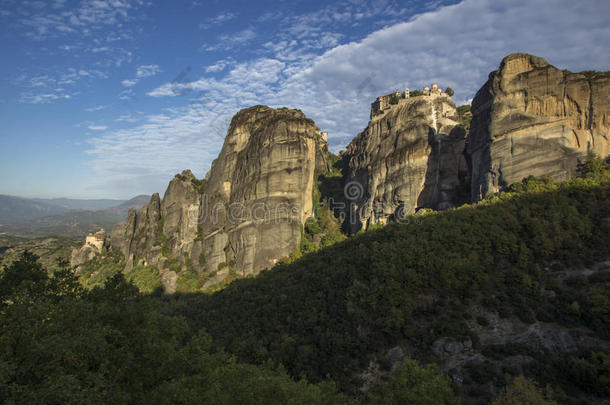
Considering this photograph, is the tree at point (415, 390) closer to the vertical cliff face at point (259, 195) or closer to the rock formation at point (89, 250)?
the vertical cliff face at point (259, 195)

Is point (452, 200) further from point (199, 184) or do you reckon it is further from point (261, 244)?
point (199, 184)

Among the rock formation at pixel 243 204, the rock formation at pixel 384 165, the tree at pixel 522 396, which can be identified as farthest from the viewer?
the rock formation at pixel 243 204

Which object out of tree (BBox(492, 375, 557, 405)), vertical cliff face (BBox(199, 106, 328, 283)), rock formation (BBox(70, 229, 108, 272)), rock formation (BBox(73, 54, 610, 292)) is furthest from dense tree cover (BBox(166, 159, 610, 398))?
rock formation (BBox(70, 229, 108, 272))

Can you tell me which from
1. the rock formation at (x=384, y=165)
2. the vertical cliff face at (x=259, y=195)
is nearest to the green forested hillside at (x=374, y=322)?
the rock formation at (x=384, y=165)

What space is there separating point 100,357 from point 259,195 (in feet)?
165

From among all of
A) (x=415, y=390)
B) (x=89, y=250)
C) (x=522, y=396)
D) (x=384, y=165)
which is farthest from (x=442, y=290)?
(x=89, y=250)

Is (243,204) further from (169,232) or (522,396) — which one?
(522,396)

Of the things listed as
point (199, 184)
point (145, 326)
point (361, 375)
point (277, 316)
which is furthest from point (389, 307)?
point (199, 184)

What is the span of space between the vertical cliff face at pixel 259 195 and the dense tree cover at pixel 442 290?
19.1 metres

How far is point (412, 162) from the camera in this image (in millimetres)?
57875

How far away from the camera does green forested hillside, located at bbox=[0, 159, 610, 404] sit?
13531 mm

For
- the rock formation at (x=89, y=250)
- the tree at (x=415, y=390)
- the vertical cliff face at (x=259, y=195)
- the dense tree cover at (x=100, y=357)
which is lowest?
the rock formation at (x=89, y=250)

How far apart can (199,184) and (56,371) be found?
70632mm

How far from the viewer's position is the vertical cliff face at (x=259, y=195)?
59656 mm
